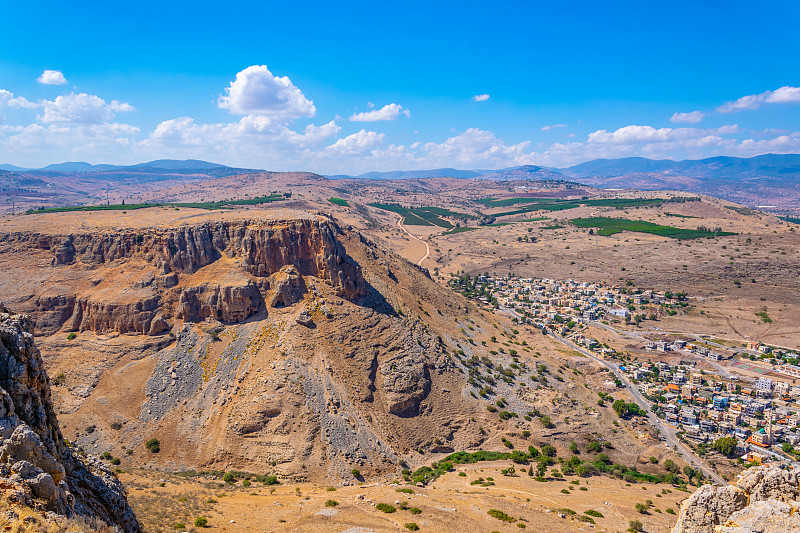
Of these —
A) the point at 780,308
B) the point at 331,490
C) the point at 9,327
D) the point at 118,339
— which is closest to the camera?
the point at 9,327

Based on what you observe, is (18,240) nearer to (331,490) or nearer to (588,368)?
(331,490)

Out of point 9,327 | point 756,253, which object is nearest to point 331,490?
point 9,327

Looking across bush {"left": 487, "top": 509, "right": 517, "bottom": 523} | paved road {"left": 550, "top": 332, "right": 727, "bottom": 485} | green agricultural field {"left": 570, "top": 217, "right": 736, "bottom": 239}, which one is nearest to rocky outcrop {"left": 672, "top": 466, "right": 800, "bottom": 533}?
bush {"left": 487, "top": 509, "right": 517, "bottom": 523}

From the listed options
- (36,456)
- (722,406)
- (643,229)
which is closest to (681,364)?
(722,406)

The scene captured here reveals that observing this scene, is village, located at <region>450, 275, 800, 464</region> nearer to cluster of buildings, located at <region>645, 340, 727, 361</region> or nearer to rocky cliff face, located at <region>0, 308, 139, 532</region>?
cluster of buildings, located at <region>645, 340, 727, 361</region>

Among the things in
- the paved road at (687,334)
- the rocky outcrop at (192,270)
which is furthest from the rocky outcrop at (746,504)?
the paved road at (687,334)

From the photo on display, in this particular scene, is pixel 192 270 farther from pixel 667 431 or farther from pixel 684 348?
pixel 684 348
